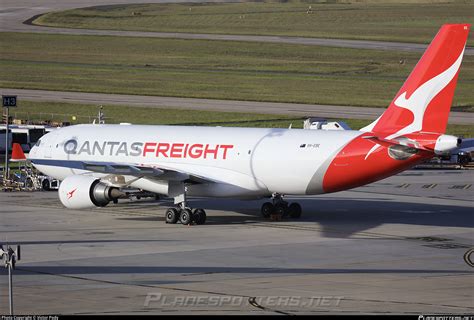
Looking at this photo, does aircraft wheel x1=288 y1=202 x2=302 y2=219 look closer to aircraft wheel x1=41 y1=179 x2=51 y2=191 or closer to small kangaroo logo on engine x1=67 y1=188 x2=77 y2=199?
small kangaroo logo on engine x1=67 y1=188 x2=77 y2=199

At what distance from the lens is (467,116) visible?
96375mm

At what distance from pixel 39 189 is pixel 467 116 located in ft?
149

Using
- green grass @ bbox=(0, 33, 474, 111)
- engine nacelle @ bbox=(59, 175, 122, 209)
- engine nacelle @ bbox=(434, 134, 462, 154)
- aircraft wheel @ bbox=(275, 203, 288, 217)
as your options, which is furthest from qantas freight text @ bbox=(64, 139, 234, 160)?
green grass @ bbox=(0, 33, 474, 111)

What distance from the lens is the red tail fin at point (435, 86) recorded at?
4550 cm

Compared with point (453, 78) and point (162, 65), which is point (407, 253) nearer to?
point (453, 78)

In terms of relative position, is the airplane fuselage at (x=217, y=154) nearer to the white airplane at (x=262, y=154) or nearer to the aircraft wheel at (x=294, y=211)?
the white airplane at (x=262, y=154)

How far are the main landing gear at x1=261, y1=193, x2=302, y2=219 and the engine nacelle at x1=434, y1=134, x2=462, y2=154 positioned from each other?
9.27m

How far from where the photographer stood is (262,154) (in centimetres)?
4888

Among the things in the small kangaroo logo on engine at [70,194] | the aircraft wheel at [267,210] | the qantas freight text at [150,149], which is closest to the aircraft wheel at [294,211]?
the aircraft wheel at [267,210]

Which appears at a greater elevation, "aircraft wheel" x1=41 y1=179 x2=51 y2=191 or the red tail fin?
the red tail fin

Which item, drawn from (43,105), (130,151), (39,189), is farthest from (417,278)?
(43,105)

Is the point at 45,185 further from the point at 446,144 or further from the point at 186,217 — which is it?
the point at 446,144

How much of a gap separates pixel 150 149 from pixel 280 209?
701 centimetres

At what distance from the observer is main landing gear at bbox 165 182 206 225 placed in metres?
49.1
